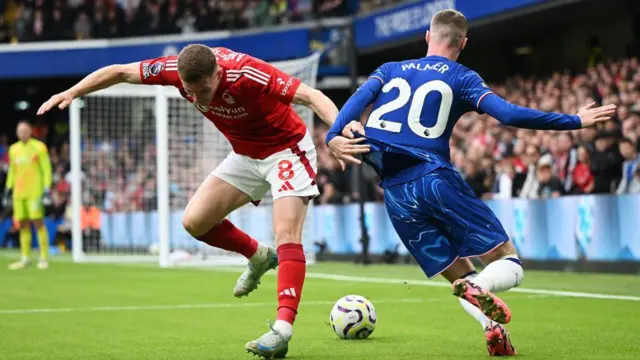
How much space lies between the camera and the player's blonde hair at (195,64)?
6102 millimetres

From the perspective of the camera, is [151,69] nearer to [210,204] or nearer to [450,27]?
[210,204]

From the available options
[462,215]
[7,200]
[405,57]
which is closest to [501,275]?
[462,215]

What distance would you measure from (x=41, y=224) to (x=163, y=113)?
2.57 m

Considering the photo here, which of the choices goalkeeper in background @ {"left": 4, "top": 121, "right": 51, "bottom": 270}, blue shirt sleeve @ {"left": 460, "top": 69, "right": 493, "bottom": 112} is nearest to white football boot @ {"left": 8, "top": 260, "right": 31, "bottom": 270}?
goalkeeper in background @ {"left": 4, "top": 121, "right": 51, "bottom": 270}

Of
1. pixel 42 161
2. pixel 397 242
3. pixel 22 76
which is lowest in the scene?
pixel 397 242

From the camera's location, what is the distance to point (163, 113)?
55.9ft

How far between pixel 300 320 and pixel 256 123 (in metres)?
2.26

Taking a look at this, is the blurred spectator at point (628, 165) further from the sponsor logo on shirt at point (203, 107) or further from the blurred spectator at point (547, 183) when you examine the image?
the sponsor logo on shirt at point (203, 107)

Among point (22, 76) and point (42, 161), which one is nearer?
point (42, 161)

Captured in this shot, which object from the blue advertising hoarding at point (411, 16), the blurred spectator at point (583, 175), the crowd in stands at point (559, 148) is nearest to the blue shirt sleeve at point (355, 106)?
the crowd in stands at point (559, 148)

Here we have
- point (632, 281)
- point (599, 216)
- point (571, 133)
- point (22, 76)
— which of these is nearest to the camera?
point (632, 281)

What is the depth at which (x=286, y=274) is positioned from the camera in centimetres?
647

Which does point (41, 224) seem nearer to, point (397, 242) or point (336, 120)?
point (397, 242)

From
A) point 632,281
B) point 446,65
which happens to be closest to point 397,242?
point 632,281
